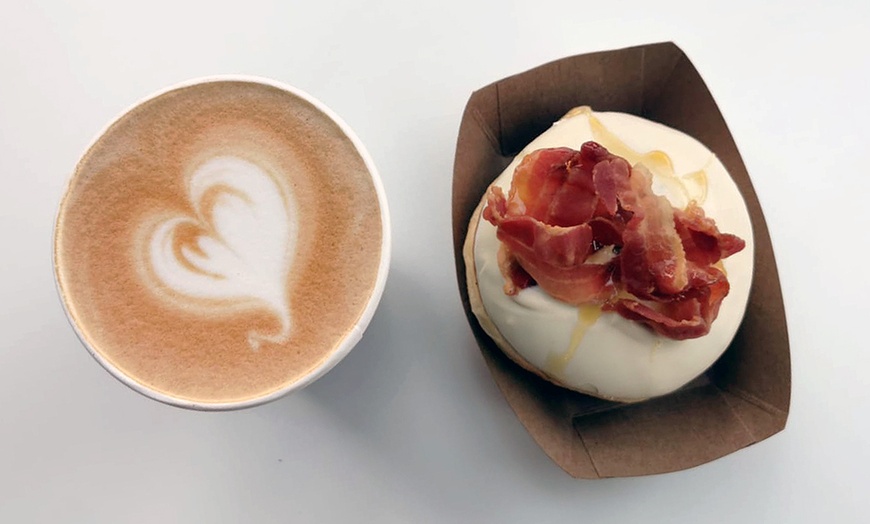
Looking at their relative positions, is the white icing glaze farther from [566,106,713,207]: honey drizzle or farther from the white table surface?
the white table surface

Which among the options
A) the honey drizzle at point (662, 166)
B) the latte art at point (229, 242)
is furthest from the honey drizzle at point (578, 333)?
the latte art at point (229, 242)

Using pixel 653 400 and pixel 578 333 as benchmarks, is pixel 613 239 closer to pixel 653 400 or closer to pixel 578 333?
pixel 578 333

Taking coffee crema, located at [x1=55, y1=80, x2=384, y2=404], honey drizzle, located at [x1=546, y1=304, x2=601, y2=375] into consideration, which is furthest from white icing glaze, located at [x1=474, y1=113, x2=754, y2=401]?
coffee crema, located at [x1=55, y1=80, x2=384, y2=404]

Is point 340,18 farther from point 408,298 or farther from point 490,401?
point 490,401

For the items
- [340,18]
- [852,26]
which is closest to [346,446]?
[340,18]

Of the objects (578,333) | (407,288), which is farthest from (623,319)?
(407,288)

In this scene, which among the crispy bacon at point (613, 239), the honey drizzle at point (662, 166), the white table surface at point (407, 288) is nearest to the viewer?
the crispy bacon at point (613, 239)

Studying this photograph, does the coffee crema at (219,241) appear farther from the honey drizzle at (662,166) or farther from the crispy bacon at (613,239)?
the honey drizzle at (662,166)
